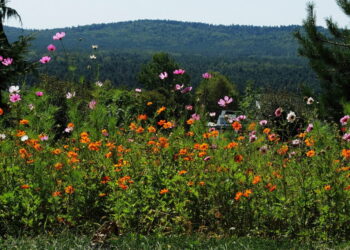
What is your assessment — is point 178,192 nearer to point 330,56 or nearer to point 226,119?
point 226,119

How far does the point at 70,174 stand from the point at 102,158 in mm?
554

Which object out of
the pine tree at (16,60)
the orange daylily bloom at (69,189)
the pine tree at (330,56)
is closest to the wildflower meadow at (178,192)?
the orange daylily bloom at (69,189)

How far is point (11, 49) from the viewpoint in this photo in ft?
35.2

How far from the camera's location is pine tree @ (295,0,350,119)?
1309 cm

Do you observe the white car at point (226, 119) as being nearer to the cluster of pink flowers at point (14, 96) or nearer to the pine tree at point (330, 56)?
the cluster of pink flowers at point (14, 96)

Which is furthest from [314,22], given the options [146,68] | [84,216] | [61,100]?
[146,68]

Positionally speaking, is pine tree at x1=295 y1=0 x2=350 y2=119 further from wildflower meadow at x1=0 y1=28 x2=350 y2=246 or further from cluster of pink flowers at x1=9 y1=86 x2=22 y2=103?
cluster of pink flowers at x1=9 y1=86 x2=22 y2=103

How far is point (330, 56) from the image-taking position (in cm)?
1338

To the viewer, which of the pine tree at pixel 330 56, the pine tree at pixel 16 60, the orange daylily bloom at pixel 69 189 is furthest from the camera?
the pine tree at pixel 330 56

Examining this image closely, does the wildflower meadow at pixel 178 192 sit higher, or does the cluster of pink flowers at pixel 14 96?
the cluster of pink flowers at pixel 14 96

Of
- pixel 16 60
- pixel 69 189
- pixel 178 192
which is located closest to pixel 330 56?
pixel 16 60

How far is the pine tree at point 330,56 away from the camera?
42.9 ft

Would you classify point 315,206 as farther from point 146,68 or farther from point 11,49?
point 146,68

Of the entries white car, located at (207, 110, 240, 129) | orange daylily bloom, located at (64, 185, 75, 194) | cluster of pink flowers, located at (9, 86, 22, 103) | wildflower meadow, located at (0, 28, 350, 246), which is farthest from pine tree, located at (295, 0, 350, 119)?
orange daylily bloom, located at (64, 185, 75, 194)
